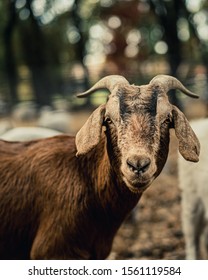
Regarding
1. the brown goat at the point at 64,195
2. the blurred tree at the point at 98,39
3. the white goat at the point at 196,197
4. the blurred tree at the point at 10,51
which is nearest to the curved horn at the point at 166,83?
the brown goat at the point at 64,195

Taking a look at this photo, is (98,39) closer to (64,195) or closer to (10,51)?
(10,51)

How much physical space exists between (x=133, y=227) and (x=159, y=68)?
7.69 ft

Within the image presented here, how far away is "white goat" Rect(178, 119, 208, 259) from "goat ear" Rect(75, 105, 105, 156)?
4.76 feet

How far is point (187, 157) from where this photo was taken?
2.20m

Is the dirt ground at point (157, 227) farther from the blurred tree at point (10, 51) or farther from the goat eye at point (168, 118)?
the blurred tree at point (10, 51)

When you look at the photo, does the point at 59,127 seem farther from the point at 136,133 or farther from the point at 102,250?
the point at 136,133

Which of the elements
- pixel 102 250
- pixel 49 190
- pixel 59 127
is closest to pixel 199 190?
A: pixel 102 250

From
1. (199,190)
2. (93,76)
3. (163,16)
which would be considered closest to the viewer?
(199,190)

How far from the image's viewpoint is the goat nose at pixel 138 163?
2.04m

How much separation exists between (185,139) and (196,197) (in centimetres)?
143

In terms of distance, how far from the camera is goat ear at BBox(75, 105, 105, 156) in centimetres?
221

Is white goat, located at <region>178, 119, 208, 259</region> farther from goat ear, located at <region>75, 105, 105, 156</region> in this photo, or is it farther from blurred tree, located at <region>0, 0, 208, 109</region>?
goat ear, located at <region>75, 105, 105, 156</region>

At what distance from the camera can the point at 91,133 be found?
7.29 feet

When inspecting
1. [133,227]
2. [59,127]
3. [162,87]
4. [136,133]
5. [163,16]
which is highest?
[163,16]
